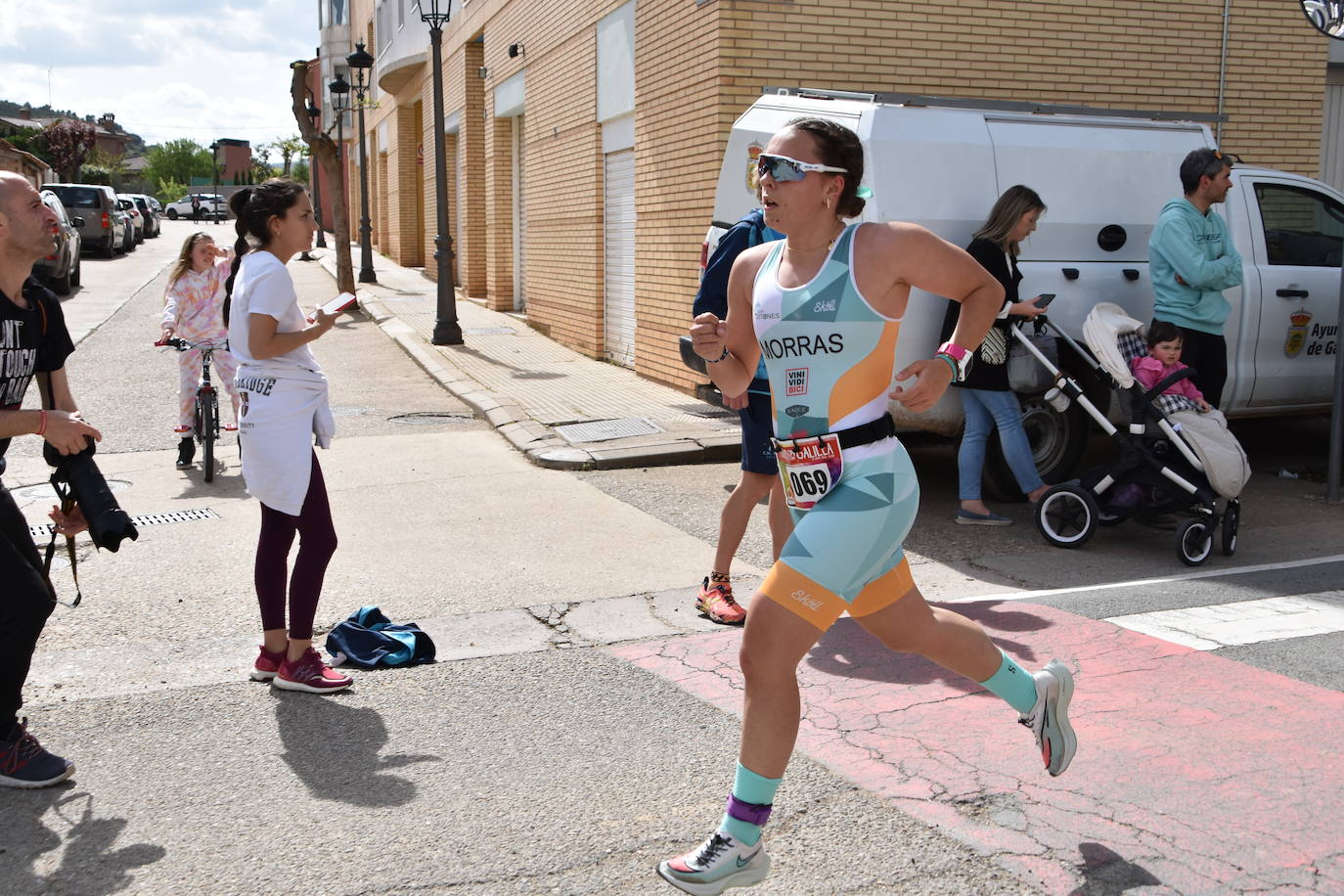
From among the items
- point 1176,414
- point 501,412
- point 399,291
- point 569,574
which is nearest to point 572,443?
point 501,412

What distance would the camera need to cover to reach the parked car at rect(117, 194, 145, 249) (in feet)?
135

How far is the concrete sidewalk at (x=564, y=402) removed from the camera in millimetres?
9367

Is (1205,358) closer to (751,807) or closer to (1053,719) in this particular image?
(1053,719)

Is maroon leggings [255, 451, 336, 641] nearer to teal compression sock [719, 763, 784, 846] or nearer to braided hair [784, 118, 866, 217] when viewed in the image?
teal compression sock [719, 763, 784, 846]

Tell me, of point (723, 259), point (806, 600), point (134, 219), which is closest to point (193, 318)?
point (723, 259)

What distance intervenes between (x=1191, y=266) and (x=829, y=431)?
4.98m

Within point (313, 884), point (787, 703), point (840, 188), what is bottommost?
point (313, 884)

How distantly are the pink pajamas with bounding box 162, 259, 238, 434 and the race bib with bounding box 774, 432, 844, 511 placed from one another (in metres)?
6.90

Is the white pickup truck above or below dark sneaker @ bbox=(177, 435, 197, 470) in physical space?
above

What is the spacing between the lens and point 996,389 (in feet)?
23.8

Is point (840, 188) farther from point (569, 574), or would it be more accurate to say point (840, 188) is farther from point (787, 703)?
point (569, 574)

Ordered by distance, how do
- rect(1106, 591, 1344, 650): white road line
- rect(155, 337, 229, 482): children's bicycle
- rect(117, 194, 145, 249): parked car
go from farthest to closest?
rect(117, 194, 145, 249): parked car → rect(155, 337, 229, 482): children's bicycle → rect(1106, 591, 1344, 650): white road line

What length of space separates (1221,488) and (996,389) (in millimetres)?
1336

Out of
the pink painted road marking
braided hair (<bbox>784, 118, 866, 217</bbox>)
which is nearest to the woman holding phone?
the pink painted road marking
